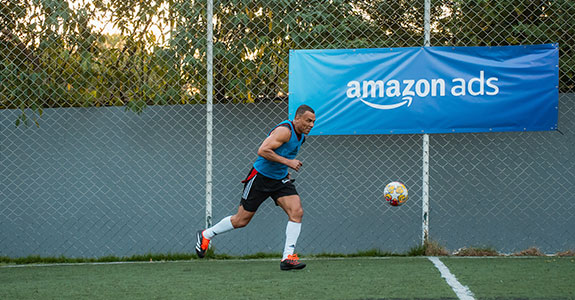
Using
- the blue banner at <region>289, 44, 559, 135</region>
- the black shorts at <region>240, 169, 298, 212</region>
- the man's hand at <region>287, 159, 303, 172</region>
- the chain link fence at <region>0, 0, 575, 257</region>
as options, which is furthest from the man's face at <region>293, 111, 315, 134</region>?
the chain link fence at <region>0, 0, 575, 257</region>

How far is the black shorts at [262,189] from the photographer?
245 inches

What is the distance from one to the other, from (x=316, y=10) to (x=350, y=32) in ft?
1.55

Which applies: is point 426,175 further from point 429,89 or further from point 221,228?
point 221,228

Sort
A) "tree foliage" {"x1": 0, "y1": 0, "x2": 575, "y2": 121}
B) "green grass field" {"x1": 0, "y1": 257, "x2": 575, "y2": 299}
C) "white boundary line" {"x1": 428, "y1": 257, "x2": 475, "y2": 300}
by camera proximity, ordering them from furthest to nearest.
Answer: "tree foliage" {"x1": 0, "y1": 0, "x2": 575, "y2": 121}
"green grass field" {"x1": 0, "y1": 257, "x2": 575, "y2": 299}
"white boundary line" {"x1": 428, "y1": 257, "x2": 475, "y2": 300}

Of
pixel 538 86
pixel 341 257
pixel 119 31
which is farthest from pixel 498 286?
pixel 119 31

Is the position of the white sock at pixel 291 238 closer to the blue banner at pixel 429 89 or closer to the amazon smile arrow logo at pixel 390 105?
the blue banner at pixel 429 89

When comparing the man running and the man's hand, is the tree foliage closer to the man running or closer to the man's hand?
the man running

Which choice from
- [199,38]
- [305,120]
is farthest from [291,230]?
[199,38]

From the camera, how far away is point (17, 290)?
17.2 ft

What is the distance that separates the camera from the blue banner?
701cm

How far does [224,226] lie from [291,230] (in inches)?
30.4

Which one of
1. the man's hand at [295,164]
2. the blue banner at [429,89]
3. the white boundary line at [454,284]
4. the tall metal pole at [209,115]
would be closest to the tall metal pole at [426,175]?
the blue banner at [429,89]

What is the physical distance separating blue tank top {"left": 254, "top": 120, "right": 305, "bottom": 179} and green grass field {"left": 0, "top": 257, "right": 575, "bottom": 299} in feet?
2.95

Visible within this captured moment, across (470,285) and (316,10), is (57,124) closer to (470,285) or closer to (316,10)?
(316,10)
